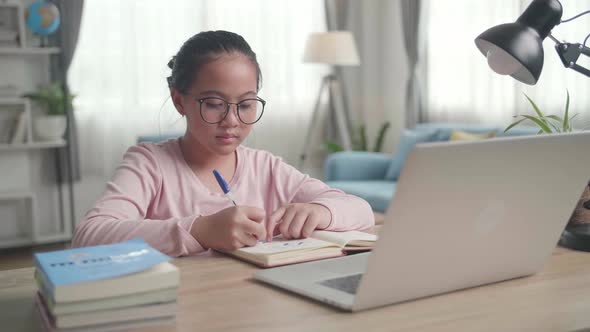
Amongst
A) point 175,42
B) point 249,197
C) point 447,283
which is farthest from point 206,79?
point 175,42

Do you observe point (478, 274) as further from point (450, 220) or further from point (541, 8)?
point (541, 8)

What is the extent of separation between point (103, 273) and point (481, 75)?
4.24 m

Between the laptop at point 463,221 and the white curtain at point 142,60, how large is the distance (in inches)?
149

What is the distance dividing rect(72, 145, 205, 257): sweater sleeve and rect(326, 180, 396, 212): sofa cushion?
256cm

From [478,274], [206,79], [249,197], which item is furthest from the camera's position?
[249,197]

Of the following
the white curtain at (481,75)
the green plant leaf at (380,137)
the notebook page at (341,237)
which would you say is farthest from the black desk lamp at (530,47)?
the green plant leaf at (380,137)

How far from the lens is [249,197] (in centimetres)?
173

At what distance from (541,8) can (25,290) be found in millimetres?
1035

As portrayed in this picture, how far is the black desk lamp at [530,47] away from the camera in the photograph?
51.4 inches

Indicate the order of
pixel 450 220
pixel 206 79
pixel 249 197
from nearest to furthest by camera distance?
pixel 450 220 → pixel 206 79 → pixel 249 197

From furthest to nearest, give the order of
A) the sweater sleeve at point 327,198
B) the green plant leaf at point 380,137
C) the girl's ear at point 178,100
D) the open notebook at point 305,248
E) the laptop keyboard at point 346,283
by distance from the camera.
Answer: the green plant leaf at point 380,137
the girl's ear at point 178,100
the sweater sleeve at point 327,198
the open notebook at point 305,248
the laptop keyboard at point 346,283

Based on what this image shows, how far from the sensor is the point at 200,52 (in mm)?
1630

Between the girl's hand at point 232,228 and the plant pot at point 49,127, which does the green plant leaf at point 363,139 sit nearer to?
the plant pot at point 49,127

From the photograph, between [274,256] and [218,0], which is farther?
[218,0]
